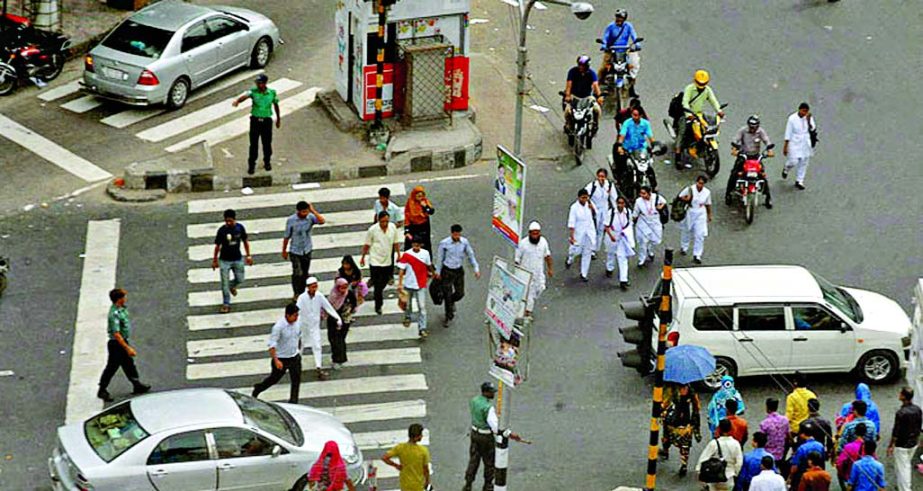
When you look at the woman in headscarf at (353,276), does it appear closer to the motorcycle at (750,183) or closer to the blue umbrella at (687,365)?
the blue umbrella at (687,365)

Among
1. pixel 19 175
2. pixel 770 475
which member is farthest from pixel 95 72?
pixel 770 475

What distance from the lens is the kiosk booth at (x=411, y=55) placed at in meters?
28.4

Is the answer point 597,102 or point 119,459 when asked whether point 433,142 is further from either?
point 119,459

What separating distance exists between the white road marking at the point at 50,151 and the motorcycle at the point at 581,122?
745 centimetres

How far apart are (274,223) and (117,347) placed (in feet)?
18.3

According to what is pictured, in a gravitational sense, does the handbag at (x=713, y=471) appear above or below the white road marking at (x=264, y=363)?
above

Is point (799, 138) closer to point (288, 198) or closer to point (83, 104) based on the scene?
point (288, 198)

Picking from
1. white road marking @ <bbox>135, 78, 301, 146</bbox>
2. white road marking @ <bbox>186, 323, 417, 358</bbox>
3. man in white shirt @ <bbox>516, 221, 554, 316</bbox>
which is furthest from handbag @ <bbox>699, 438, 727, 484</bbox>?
white road marking @ <bbox>135, 78, 301, 146</bbox>

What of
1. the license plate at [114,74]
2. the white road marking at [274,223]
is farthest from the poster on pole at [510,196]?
the license plate at [114,74]

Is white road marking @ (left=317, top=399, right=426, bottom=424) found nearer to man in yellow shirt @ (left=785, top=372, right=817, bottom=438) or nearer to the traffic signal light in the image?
the traffic signal light

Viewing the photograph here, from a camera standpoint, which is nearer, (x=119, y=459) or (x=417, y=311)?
(x=119, y=459)

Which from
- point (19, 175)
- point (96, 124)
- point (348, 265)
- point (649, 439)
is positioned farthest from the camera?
point (96, 124)

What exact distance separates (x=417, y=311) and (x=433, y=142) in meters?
5.31

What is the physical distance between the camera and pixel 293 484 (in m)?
19.2
